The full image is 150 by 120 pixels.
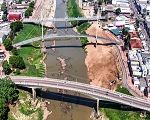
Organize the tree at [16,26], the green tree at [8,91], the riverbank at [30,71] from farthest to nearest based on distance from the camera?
1. the tree at [16,26]
2. the riverbank at [30,71]
3. the green tree at [8,91]

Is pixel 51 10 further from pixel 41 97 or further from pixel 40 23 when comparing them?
pixel 41 97

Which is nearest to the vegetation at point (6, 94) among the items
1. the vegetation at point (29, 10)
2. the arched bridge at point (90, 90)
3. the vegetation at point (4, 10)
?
the arched bridge at point (90, 90)

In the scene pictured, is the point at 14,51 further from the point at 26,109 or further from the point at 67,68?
the point at 26,109

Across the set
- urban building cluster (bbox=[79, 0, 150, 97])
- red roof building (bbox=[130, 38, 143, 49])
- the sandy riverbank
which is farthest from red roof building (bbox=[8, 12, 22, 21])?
red roof building (bbox=[130, 38, 143, 49])

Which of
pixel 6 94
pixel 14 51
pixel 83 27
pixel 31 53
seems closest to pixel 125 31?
pixel 83 27

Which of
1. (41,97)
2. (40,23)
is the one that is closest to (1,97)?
(41,97)

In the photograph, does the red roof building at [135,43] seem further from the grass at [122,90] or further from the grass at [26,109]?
the grass at [26,109]
